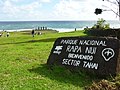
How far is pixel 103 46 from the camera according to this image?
13.7m

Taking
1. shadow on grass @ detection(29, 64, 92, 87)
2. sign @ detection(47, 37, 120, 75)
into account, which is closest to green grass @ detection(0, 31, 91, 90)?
shadow on grass @ detection(29, 64, 92, 87)

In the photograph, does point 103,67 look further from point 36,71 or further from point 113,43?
point 36,71

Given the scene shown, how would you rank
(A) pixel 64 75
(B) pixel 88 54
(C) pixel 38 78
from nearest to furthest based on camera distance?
(C) pixel 38 78 → (A) pixel 64 75 → (B) pixel 88 54

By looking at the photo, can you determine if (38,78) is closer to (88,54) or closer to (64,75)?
(64,75)

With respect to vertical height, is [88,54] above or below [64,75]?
above

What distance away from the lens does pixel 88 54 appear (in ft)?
46.0

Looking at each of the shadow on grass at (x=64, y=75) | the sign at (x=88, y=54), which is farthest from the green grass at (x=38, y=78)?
the sign at (x=88, y=54)

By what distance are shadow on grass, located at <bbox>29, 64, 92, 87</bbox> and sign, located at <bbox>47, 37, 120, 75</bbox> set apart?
0.41 m

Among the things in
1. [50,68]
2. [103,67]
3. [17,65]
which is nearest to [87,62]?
[103,67]

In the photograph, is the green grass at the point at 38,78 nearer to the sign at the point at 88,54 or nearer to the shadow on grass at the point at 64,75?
the shadow on grass at the point at 64,75

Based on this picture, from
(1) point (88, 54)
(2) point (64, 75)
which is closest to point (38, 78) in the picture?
(2) point (64, 75)

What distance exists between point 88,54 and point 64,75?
Answer: 154 cm

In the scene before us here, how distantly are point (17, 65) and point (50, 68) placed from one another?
Answer: 2.05 m

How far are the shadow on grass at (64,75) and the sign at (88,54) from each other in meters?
0.41
